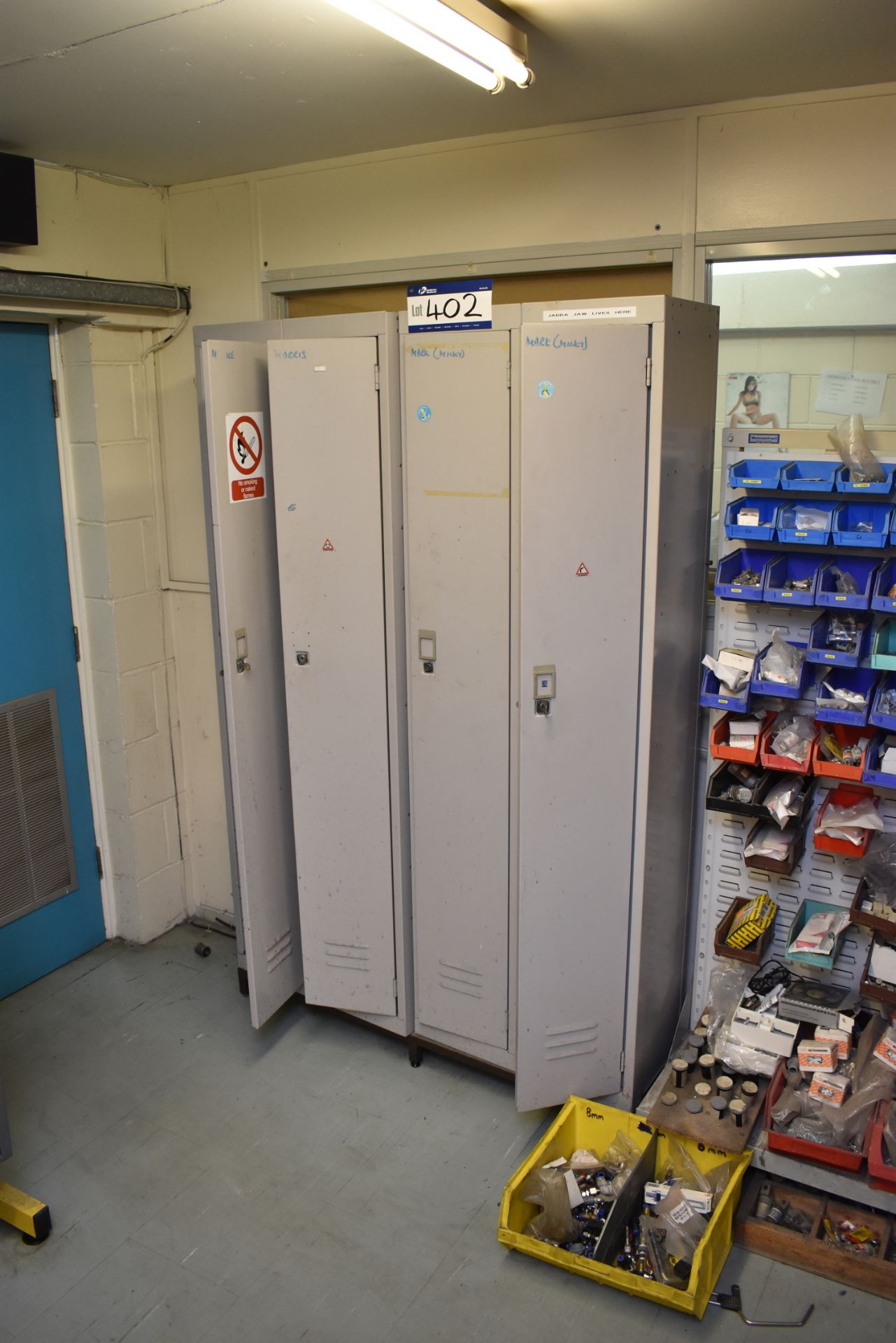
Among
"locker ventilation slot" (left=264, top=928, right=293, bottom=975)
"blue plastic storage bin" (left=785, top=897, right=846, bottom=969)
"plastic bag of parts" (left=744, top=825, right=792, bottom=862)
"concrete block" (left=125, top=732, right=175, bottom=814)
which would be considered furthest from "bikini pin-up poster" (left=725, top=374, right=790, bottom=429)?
"concrete block" (left=125, top=732, right=175, bottom=814)

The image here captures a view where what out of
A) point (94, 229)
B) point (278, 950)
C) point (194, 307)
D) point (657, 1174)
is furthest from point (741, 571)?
point (94, 229)

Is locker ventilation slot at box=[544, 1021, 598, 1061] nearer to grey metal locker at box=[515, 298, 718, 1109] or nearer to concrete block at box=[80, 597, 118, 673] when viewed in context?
grey metal locker at box=[515, 298, 718, 1109]

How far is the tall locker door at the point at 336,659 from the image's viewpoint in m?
2.84

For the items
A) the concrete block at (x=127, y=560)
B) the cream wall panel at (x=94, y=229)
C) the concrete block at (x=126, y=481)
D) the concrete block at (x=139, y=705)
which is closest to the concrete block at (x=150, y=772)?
the concrete block at (x=139, y=705)

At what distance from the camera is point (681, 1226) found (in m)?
2.47

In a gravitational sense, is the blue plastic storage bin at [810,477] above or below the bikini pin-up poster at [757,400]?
below

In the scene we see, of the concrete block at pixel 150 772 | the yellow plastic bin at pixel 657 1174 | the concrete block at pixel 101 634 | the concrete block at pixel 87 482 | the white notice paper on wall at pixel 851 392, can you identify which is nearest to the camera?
the yellow plastic bin at pixel 657 1174

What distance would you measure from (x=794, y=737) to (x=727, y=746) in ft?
0.57

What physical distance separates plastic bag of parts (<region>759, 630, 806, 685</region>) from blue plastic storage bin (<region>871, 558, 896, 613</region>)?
0.74 feet

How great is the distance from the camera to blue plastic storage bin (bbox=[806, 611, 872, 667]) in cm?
247

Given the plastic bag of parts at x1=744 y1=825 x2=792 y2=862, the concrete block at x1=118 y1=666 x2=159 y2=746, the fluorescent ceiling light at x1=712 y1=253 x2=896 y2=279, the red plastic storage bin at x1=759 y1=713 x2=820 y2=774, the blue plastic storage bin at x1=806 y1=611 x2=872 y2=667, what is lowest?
the plastic bag of parts at x1=744 y1=825 x2=792 y2=862

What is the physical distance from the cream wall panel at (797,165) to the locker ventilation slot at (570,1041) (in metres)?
2.26

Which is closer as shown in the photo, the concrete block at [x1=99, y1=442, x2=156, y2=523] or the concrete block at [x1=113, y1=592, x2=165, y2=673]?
the concrete block at [x1=99, y1=442, x2=156, y2=523]

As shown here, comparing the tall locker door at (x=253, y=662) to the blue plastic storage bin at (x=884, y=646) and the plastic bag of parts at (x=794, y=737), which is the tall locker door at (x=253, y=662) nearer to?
the plastic bag of parts at (x=794, y=737)
